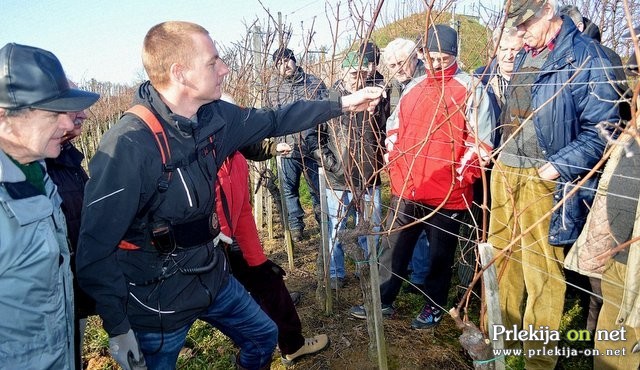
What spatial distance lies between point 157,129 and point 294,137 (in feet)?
8.99

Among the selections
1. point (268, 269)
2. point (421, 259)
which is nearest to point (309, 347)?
point (268, 269)

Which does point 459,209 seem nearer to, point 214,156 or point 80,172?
point 214,156

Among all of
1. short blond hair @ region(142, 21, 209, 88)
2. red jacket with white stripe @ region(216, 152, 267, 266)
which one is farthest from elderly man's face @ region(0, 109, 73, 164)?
red jacket with white stripe @ region(216, 152, 267, 266)

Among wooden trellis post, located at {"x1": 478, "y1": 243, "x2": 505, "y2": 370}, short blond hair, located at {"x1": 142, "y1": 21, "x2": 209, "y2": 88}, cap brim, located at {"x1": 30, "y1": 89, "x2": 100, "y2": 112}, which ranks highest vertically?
short blond hair, located at {"x1": 142, "y1": 21, "x2": 209, "y2": 88}

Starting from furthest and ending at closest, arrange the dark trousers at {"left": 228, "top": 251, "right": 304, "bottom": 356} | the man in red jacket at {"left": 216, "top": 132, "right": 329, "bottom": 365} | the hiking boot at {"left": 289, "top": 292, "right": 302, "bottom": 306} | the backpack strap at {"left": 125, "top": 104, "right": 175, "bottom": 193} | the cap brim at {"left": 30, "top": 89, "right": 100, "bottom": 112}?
the hiking boot at {"left": 289, "top": 292, "right": 302, "bottom": 306}
the dark trousers at {"left": 228, "top": 251, "right": 304, "bottom": 356}
the man in red jacket at {"left": 216, "top": 132, "right": 329, "bottom": 365}
the backpack strap at {"left": 125, "top": 104, "right": 175, "bottom": 193}
the cap brim at {"left": 30, "top": 89, "right": 100, "bottom": 112}

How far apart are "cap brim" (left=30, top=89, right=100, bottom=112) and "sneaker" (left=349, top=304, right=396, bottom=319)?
101 inches

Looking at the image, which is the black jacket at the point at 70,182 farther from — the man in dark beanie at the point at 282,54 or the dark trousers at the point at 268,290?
the man in dark beanie at the point at 282,54

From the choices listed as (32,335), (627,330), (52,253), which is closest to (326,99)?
(52,253)

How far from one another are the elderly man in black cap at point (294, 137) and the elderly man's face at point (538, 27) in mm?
1811

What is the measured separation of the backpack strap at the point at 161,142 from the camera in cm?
161

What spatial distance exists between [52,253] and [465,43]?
16.6 meters

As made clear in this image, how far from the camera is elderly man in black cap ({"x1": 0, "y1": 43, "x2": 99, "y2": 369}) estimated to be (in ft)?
4.07

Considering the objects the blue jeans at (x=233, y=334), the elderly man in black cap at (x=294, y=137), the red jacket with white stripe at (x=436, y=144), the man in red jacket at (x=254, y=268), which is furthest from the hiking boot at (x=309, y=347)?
the elderly man in black cap at (x=294, y=137)

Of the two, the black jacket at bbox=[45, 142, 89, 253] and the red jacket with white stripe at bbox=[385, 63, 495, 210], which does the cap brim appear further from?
the red jacket with white stripe at bbox=[385, 63, 495, 210]
